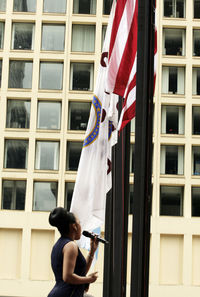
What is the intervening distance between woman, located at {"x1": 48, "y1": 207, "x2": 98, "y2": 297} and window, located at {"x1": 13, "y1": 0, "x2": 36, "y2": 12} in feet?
111

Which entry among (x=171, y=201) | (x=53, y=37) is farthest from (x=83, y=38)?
(x=171, y=201)

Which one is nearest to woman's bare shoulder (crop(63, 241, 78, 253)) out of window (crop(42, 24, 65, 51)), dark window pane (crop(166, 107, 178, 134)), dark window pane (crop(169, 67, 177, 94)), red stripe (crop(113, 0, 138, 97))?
red stripe (crop(113, 0, 138, 97))

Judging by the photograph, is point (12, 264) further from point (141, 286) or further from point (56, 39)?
point (141, 286)

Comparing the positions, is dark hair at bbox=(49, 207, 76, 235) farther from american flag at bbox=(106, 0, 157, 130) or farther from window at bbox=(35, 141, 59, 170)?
window at bbox=(35, 141, 59, 170)

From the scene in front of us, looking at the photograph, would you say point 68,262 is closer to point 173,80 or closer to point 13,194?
point 13,194

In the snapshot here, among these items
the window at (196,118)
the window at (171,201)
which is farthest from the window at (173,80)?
the window at (171,201)

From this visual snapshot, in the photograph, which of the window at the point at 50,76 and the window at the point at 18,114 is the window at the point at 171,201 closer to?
the window at the point at 50,76

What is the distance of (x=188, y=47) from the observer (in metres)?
36.0

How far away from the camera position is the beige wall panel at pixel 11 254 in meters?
34.0

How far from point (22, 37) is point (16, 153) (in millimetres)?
7511

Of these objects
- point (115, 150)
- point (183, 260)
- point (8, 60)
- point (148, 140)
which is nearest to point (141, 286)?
point (148, 140)

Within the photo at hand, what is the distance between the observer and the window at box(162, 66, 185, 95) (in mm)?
36062

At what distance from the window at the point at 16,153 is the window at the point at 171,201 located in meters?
8.64

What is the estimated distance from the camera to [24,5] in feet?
121
